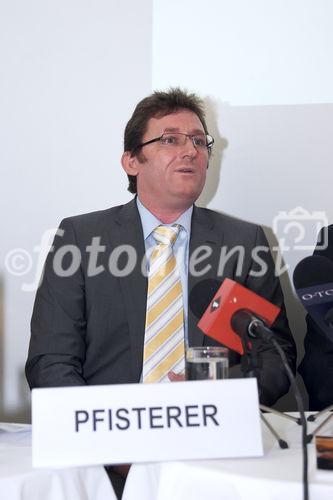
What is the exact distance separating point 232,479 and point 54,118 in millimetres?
1763

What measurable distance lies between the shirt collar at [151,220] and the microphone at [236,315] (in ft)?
2.72

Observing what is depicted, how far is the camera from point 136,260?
2139 mm

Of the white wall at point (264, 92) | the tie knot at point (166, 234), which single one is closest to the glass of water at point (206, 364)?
the tie knot at point (166, 234)

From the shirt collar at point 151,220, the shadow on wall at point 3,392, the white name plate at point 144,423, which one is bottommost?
the shadow on wall at point 3,392

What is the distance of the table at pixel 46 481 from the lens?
1.12 m

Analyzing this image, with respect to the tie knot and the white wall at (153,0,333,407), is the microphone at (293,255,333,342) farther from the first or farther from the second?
the white wall at (153,0,333,407)

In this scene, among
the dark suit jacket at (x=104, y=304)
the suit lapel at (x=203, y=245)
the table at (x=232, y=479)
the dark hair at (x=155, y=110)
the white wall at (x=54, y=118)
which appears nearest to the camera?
the table at (x=232, y=479)

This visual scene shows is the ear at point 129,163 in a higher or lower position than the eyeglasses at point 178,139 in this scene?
lower

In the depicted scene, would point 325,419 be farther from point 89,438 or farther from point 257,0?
point 257,0

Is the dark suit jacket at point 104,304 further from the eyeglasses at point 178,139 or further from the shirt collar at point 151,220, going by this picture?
the eyeglasses at point 178,139

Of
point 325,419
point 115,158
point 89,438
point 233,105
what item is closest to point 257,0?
point 233,105

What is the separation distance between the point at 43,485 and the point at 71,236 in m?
1.12

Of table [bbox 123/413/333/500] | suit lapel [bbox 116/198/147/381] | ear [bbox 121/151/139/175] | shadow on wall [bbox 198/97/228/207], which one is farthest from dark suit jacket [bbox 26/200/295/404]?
table [bbox 123/413/333/500]

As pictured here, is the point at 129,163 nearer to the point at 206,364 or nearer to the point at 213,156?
the point at 213,156
